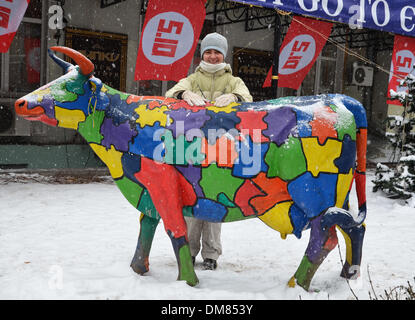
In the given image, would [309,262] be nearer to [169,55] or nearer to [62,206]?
[62,206]

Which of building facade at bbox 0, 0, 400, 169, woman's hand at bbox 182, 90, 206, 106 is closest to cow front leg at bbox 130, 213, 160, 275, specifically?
woman's hand at bbox 182, 90, 206, 106

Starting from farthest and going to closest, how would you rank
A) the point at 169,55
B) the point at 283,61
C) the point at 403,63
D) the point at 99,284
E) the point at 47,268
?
1. the point at 403,63
2. the point at 283,61
3. the point at 169,55
4. the point at 47,268
5. the point at 99,284

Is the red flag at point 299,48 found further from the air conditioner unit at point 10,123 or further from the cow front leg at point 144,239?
the cow front leg at point 144,239

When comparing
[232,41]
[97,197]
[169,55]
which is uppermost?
[232,41]

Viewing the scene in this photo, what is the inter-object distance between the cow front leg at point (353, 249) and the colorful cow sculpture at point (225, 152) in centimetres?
25

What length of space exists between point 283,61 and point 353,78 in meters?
5.71

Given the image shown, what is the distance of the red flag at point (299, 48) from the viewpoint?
27.1 feet

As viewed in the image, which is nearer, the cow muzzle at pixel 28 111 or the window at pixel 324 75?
the cow muzzle at pixel 28 111

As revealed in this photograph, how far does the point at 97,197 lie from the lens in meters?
6.75

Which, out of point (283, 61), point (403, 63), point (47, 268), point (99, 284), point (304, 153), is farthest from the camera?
point (403, 63)

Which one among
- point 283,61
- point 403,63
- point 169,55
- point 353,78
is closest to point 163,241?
point 169,55

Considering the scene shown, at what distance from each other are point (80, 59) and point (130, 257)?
6.39ft

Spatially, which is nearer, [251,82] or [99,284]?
[99,284]

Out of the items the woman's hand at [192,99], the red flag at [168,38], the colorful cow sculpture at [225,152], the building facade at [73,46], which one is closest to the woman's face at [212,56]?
the woman's hand at [192,99]
